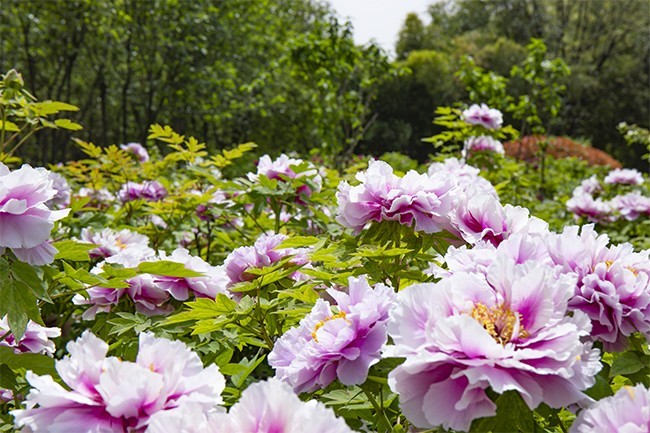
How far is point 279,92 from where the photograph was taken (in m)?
12.4

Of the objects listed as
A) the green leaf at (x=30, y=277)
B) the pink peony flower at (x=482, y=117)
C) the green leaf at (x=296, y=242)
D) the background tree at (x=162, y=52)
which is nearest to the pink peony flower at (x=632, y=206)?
the pink peony flower at (x=482, y=117)

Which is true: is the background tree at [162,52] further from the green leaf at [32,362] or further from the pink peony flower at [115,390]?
the pink peony flower at [115,390]

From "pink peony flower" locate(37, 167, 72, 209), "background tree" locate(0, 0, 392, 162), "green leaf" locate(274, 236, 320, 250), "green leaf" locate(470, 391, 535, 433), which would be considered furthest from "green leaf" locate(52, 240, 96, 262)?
"background tree" locate(0, 0, 392, 162)

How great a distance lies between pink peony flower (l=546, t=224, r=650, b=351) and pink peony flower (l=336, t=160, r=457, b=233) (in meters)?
0.31

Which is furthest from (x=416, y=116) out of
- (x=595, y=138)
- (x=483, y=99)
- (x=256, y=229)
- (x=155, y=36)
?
(x=256, y=229)

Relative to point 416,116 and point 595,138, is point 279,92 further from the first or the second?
point 595,138

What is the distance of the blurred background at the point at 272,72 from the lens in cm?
667

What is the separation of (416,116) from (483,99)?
1443cm

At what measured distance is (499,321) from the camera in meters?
0.80

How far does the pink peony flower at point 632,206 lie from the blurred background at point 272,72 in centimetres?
267

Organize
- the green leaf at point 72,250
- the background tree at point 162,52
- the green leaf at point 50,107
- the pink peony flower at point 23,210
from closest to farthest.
Result: the pink peony flower at point 23,210 → the green leaf at point 72,250 → the green leaf at point 50,107 → the background tree at point 162,52

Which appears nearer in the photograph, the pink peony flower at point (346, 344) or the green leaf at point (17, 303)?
the pink peony flower at point (346, 344)

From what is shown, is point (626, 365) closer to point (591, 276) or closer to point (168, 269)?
point (591, 276)

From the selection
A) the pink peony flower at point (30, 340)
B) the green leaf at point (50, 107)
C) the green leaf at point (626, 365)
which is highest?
the green leaf at point (50, 107)
